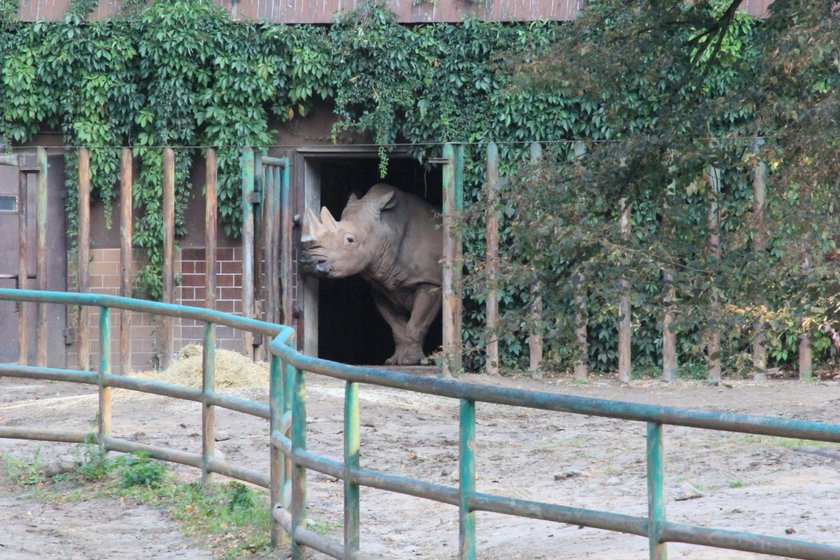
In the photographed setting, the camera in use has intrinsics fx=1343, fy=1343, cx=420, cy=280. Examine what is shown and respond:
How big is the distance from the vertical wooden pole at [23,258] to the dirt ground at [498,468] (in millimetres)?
673

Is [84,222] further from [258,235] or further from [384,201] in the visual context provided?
[384,201]

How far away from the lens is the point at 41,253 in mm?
12680

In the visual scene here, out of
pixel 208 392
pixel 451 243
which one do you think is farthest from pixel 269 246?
pixel 208 392

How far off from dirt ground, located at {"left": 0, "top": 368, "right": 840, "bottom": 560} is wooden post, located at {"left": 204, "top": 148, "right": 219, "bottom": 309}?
157 centimetres

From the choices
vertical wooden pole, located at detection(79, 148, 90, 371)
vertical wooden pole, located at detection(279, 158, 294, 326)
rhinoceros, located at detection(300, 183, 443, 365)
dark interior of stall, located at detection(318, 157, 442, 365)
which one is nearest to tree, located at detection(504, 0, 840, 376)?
vertical wooden pole, located at detection(279, 158, 294, 326)

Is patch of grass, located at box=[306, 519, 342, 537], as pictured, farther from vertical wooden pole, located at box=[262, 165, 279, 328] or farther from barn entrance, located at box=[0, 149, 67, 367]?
barn entrance, located at box=[0, 149, 67, 367]

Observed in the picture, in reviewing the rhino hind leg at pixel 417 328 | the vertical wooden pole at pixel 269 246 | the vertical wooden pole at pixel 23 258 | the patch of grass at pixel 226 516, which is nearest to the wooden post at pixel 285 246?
the vertical wooden pole at pixel 269 246

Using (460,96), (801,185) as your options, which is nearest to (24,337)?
(460,96)

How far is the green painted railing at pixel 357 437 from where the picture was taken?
3588mm

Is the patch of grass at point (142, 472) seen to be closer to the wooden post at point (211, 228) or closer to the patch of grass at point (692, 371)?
the wooden post at point (211, 228)

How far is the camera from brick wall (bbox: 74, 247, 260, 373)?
1386 cm

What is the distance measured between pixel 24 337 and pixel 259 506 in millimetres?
6591

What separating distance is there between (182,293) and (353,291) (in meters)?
3.89

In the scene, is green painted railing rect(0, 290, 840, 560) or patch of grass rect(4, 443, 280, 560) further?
patch of grass rect(4, 443, 280, 560)
